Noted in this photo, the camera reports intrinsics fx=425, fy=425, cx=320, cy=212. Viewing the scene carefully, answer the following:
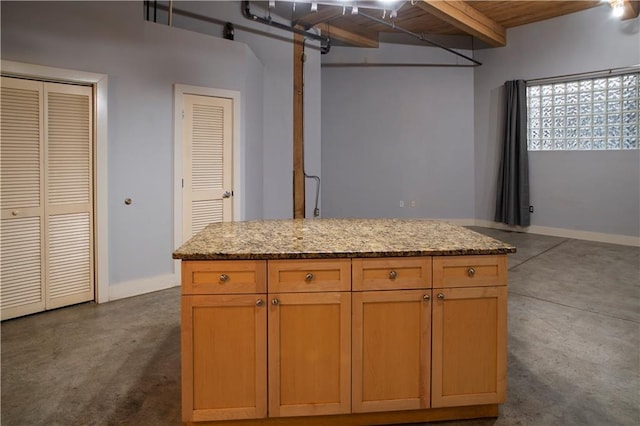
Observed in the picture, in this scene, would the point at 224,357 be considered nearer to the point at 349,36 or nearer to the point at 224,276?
the point at 224,276

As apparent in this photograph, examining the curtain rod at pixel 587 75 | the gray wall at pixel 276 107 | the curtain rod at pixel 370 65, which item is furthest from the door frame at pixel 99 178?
the curtain rod at pixel 587 75

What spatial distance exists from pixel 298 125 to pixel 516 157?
145 inches

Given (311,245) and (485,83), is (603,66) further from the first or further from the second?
(311,245)

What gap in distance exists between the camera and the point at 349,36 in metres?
6.78

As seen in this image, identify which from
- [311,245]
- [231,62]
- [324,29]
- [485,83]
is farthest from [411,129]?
[311,245]

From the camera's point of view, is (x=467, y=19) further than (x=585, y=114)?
No

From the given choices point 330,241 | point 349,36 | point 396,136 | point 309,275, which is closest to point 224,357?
point 309,275

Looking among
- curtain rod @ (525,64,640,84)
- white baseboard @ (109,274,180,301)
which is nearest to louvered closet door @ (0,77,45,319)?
white baseboard @ (109,274,180,301)

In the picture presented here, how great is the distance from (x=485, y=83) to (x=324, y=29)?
307cm

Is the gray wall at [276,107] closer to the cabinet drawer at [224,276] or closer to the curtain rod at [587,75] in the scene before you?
the cabinet drawer at [224,276]

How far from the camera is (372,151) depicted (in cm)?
752

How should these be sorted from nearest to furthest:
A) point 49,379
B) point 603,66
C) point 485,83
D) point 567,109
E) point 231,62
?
point 49,379 < point 231,62 < point 603,66 < point 567,109 < point 485,83

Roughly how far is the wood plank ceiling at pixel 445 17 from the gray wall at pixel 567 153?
23 cm

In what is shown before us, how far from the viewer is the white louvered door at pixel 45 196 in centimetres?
314
